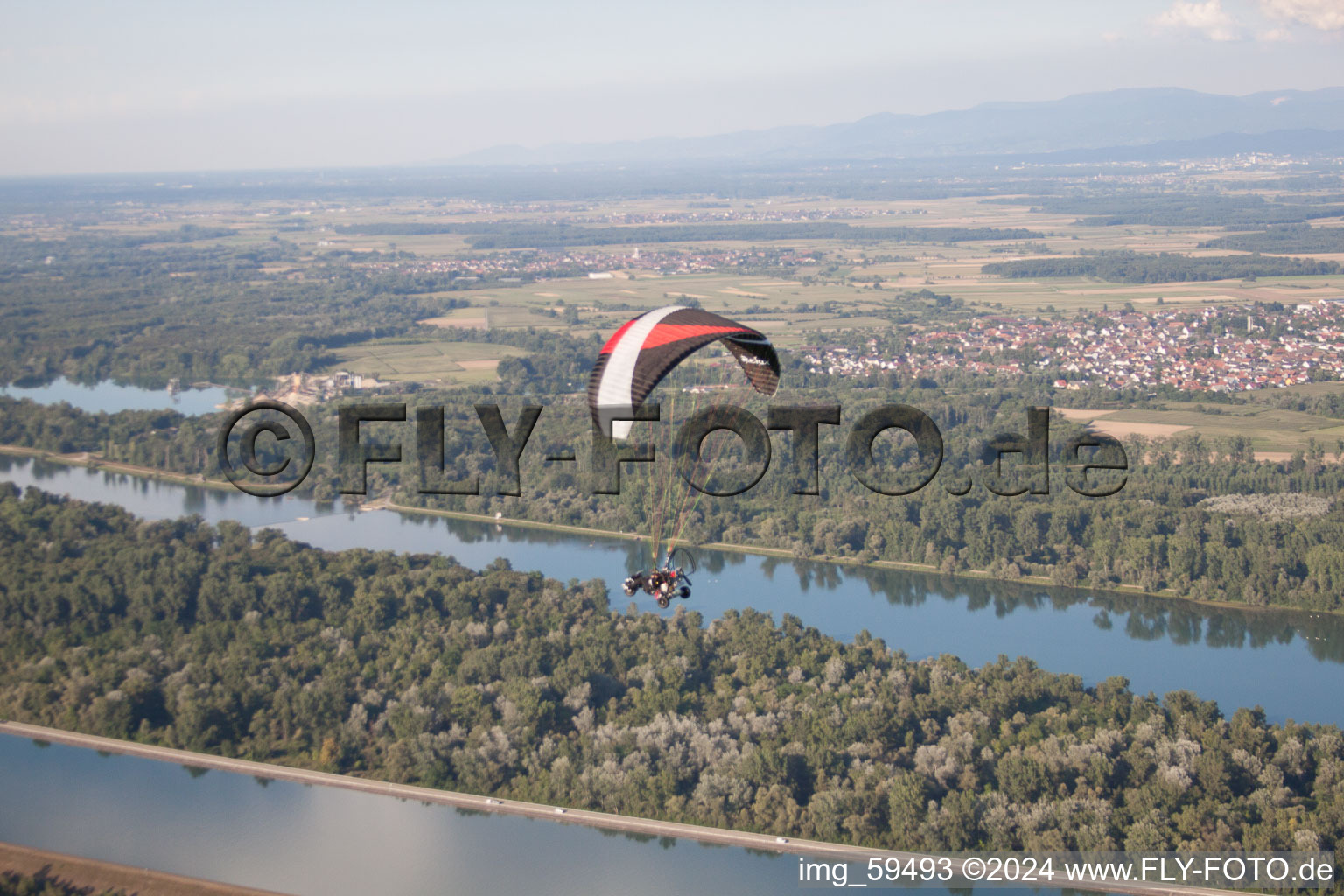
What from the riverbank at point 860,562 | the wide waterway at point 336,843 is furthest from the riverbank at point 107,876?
the riverbank at point 860,562

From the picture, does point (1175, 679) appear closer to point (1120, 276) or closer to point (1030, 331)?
point (1030, 331)

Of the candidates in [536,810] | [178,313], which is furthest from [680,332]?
[178,313]

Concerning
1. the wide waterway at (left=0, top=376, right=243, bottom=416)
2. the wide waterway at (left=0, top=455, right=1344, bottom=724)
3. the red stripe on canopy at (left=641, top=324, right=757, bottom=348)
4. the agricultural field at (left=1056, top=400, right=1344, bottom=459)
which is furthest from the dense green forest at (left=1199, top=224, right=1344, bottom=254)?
the red stripe on canopy at (left=641, top=324, right=757, bottom=348)

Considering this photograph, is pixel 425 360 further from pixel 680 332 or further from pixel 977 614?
pixel 680 332

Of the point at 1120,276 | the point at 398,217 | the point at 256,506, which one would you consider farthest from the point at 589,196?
the point at 256,506

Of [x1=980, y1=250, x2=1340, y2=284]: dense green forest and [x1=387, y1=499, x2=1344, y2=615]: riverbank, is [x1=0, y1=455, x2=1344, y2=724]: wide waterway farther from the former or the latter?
[x1=980, y1=250, x2=1340, y2=284]: dense green forest

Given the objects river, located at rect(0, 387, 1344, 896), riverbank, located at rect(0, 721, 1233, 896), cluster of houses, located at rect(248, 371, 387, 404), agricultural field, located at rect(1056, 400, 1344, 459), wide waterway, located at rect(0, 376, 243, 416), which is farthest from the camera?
cluster of houses, located at rect(248, 371, 387, 404)
